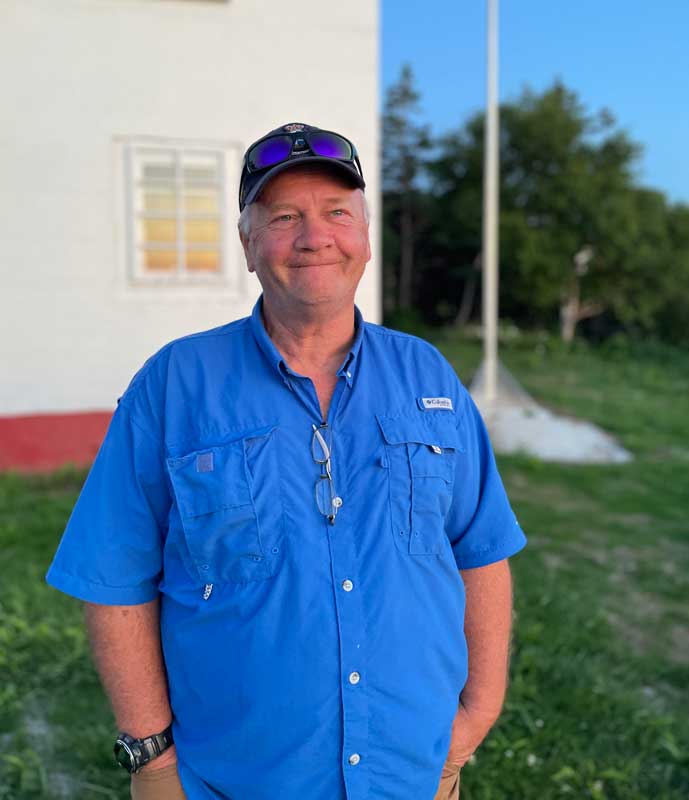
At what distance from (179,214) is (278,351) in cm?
594

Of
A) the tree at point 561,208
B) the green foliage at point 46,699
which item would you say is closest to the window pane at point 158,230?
the green foliage at point 46,699

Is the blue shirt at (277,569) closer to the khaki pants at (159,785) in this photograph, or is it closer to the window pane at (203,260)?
the khaki pants at (159,785)

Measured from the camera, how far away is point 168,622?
1.75 meters

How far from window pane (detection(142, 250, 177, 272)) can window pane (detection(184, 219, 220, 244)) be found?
0.69 ft

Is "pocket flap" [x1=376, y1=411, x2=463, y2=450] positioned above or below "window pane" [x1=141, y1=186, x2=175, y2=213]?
below

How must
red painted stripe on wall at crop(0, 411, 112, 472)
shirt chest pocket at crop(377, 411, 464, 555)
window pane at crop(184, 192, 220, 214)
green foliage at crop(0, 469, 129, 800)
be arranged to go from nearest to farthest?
shirt chest pocket at crop(377, 411, 464, 555) < green foliage at crop(0, 469, 129, 800) < red painted stripe on wall at crop(0, 411, 112, 472) < window pane at crop(184, 192, 220, 214)

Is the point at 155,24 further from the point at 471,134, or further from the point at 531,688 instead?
the point at 471,134

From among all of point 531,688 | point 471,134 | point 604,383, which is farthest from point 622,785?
point 471,134

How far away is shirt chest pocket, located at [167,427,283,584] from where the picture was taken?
1661mm

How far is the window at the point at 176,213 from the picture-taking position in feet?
23.7

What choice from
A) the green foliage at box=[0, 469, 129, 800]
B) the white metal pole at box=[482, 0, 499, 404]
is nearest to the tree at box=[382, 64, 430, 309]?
the white metal pole at box=[482, 0, 499, 404]

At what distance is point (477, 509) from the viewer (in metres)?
1.95

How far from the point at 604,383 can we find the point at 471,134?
9.41 metres

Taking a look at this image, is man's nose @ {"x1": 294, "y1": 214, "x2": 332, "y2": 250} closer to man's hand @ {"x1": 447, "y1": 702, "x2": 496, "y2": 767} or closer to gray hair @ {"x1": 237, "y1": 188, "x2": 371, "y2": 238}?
gray hair @ {"x1": 237, "y1": 188, "x2": 371, "y2": 238}
